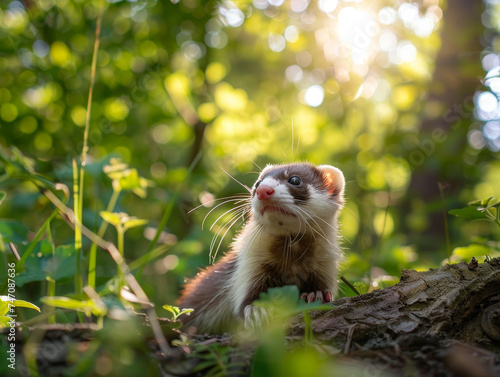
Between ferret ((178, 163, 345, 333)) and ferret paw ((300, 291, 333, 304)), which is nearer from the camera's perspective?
ferret paw ((300, 291, 333, 304))

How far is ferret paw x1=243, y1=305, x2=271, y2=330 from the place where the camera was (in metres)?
2.72

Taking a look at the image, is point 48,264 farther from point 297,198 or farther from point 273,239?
point 297,198

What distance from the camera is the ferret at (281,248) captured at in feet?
10.6

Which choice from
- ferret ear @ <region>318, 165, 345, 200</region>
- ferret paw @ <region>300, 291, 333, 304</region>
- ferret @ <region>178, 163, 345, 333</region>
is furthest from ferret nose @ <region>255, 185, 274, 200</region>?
ferret ear @ <region>318, 165, 345, 200</region>

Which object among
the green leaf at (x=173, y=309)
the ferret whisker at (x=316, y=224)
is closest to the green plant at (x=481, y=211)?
the ferret whisker at (x=316, y=224)

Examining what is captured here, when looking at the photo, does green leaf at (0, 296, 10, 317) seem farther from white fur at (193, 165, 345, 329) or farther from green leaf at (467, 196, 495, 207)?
green leaf at (467, 196, 495, 207)

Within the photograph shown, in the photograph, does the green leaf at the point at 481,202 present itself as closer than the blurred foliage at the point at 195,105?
Yes

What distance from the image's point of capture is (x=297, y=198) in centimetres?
337

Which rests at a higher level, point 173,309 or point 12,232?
point 12,232

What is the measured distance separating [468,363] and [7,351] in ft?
5.55

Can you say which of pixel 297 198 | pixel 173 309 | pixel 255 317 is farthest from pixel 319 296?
pixel 173 309

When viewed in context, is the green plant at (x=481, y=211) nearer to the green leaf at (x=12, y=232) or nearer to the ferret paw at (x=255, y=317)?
the ferret paw at (x=255, y=317)

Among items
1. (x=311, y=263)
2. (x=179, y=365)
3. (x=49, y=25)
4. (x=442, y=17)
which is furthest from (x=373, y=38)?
(x=179, y=365)

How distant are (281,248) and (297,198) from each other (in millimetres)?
472
